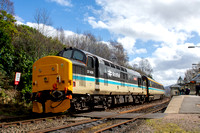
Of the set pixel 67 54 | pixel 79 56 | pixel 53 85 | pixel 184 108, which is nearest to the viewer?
pixel 53 85

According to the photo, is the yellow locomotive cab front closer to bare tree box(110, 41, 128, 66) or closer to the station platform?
the station platform

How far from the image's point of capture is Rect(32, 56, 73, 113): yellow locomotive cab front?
29.4 ft

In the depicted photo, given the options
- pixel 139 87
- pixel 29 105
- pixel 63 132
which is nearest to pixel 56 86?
pixel 63 132

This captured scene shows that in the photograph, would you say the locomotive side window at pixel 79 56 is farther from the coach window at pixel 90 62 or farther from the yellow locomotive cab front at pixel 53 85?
the yellow locomotive cab front at pixel 53 85

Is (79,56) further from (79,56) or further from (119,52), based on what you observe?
(119,52)

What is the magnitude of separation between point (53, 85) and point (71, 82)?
88 centimetres

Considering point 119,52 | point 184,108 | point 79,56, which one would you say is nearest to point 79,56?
point 79,56

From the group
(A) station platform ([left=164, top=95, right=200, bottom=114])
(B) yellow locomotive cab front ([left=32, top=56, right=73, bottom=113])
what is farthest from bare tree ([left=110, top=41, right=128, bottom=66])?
(B) yellow locomotive cab front ([left=32, top=56, right=73, bottom=113])

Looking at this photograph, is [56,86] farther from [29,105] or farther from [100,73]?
[29,105]

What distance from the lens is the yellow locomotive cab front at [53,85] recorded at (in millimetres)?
8953

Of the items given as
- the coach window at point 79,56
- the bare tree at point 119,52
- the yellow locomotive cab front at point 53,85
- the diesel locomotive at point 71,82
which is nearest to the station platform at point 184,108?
the diesel locomotive at point 71,82

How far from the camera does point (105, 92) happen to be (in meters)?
12.4

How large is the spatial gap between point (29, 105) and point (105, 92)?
592cm

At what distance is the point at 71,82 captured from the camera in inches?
359
